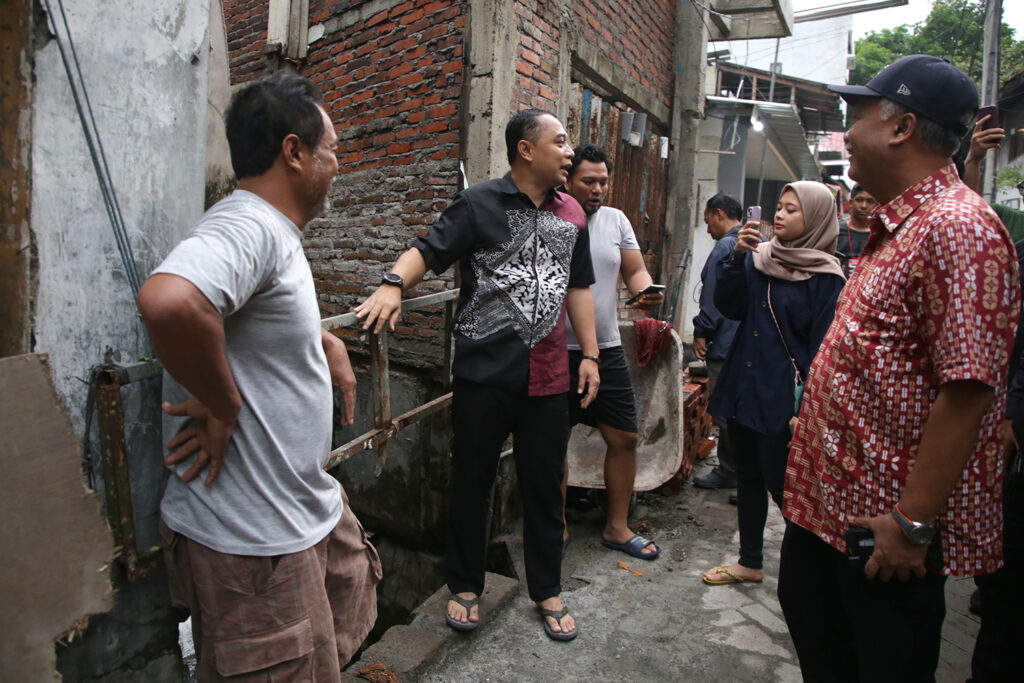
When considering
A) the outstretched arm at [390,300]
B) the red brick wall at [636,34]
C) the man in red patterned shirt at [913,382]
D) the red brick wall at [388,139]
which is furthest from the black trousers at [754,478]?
the red brick wall at [636,34]

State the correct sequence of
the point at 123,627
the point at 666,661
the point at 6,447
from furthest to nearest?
1. the point at 666,661
2. the point at 123,627
3. the point at 6,447

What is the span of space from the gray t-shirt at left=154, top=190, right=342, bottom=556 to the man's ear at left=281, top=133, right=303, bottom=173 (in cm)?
11

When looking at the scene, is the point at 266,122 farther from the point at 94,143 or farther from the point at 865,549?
the point at 865,549

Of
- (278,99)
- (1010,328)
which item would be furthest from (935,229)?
(278,99)

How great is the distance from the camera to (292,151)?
144cm

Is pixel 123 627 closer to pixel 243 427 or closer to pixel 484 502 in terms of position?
pixel 243 427

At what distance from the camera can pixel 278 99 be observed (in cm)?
143

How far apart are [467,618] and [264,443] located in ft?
5.16

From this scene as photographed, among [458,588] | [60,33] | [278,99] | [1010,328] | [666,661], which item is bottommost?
[666,661]

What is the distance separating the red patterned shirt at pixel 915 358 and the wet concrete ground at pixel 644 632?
1271mm

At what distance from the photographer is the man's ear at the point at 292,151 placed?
4.70 ft

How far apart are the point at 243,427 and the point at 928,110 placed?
5.67 feet

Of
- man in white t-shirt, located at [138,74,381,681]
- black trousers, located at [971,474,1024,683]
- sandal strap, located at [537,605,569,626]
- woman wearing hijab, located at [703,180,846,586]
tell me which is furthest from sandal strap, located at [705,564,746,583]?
man in white t-shirt, located at [138,74,381,681]

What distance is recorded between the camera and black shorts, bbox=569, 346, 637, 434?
338 cm
